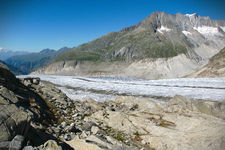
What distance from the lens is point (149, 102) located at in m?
26.0

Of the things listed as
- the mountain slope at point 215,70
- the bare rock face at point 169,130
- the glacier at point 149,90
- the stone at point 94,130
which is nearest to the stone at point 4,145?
the stone at point 94,130

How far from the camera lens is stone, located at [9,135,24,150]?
6034 millimetres

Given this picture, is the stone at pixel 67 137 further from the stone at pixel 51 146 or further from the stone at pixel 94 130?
the stone at pixel 51 146

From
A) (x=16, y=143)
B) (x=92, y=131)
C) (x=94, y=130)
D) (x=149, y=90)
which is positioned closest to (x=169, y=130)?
(x=94, y=130)

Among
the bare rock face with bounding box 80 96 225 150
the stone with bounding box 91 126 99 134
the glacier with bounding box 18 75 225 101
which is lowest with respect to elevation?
the glacier with bounding box 18 75 225 101

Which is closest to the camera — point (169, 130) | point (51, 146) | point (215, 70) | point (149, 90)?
point (51, 146)

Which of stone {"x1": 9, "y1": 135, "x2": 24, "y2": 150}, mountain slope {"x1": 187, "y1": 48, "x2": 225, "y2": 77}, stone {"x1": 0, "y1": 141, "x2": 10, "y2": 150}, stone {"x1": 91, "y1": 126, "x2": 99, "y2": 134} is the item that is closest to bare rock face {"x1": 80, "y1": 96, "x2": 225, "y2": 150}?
stone {"x1": 91, "y1": 126, "x2": 99, "y2": 134}

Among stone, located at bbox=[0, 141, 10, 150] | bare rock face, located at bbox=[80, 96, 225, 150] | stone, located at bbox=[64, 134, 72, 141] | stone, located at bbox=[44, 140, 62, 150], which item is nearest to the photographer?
stone, located at bbox=[0, 141, 10, 150]

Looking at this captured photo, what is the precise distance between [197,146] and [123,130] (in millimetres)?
5816

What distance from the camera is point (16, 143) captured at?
616cm

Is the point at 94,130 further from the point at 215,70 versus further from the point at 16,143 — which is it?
the point at 215,70

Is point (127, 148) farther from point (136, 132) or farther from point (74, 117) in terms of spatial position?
point (74, 117)

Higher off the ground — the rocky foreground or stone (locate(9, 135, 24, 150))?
stone (locate(9, 135, 24, 150))

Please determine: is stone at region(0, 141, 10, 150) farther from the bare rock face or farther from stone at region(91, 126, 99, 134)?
the bare rock face
